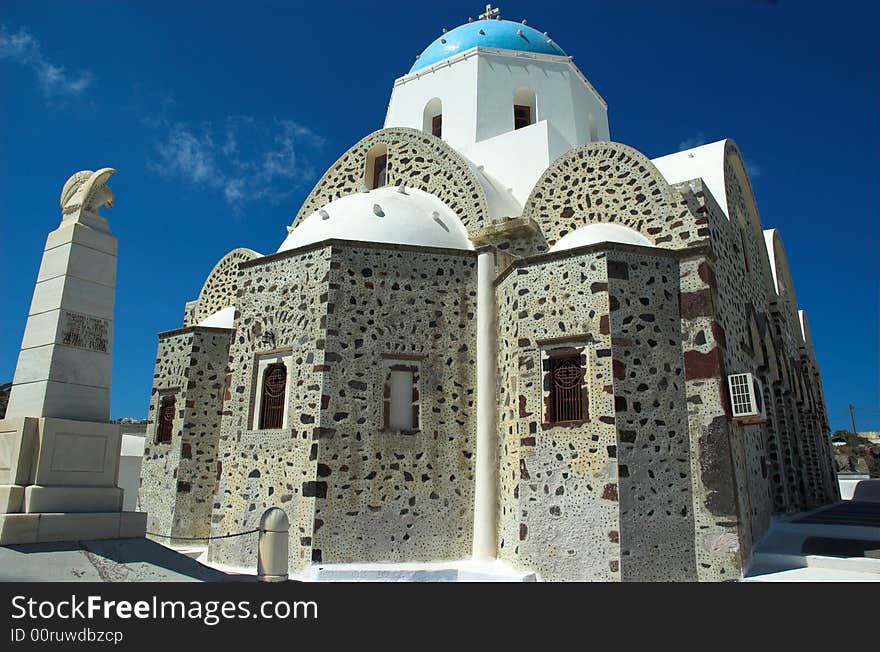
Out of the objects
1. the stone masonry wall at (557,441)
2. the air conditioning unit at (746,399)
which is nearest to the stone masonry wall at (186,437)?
the stone masonry wall at (557,441)

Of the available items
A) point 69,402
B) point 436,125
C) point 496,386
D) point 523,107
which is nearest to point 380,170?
point 436,125

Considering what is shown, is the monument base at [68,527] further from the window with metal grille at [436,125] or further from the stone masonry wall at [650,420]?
the window with metal grille at [436,125]

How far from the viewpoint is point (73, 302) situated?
19.6ft

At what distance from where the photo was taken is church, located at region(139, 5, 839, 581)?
7.09 m

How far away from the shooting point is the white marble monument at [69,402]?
533 cm

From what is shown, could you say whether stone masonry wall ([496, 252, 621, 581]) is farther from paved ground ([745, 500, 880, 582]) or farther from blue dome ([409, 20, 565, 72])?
blue dome ([409, 20, 565, 72])

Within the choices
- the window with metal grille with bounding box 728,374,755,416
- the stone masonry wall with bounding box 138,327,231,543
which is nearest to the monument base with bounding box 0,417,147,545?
the stone masonry wall with bounding box 138,327,231,543

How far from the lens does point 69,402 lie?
5750mm

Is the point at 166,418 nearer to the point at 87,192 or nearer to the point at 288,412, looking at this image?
the point at 288,412

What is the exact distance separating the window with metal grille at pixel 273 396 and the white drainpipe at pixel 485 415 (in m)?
2.69

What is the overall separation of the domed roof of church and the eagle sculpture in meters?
2.90

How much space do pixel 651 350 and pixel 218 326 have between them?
7819 millimetres

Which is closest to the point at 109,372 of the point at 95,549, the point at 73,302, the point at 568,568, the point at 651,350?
the point at 73,302

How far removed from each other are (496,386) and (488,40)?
877 centimetres
